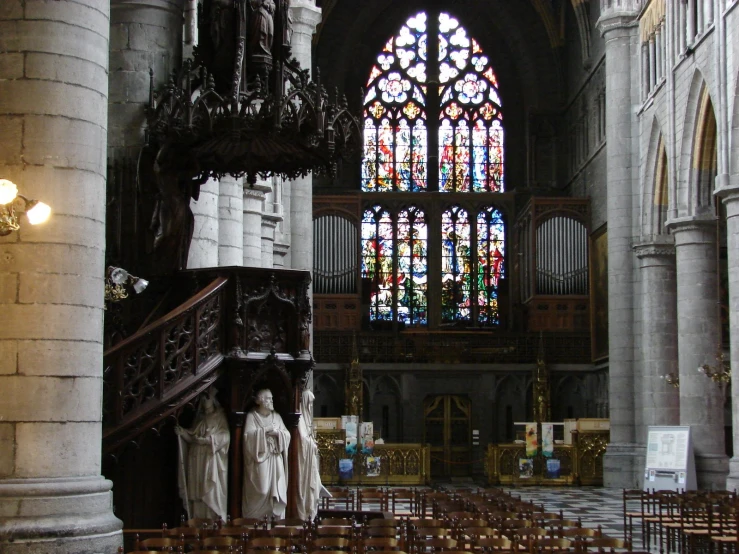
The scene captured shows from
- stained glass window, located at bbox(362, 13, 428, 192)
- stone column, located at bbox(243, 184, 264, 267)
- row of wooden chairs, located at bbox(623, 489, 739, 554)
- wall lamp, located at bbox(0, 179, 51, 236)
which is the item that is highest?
stained glass window, located at bbox(362, 13, 428, 192)

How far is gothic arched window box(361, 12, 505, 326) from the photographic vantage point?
42688 mm

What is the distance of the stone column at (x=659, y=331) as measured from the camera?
29.4 m

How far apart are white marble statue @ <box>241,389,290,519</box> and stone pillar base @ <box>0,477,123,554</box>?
413 centimetres

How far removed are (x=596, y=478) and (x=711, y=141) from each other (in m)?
9.34

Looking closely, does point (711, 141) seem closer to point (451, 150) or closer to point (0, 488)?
point (451, 150)

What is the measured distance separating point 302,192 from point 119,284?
1755 cm

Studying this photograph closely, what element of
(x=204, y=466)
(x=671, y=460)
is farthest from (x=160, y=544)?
(x=671, y=460)

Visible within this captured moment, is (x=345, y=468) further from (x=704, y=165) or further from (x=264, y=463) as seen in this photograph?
(x=264, y=463)

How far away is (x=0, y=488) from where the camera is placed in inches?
366

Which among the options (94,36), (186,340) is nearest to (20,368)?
(94,36)

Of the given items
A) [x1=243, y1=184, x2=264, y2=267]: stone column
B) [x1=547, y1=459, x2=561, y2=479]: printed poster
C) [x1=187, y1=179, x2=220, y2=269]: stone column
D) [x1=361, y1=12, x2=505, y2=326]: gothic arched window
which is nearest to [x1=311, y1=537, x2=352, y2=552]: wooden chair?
[x1=187, y1=179, x2=220, y2=269]: stone column

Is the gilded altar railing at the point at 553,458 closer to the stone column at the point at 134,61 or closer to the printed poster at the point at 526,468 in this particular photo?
the printed poster at the point at 526,468

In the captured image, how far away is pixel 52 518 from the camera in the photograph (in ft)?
30.7

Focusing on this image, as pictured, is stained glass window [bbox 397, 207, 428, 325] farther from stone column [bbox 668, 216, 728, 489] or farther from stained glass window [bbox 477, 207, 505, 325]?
stone column [bbox 668, 216, 728, 489]
